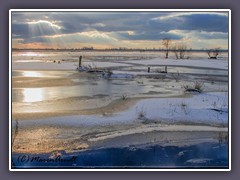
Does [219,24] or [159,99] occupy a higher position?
[219,24]

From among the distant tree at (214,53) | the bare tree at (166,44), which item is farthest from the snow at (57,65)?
the distant tree at (214,53)

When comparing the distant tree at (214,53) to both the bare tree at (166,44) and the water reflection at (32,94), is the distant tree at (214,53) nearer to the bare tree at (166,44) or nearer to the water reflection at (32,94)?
the bare tree at (166,44)

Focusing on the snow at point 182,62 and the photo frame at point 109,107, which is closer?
the photo frame at point 109,107

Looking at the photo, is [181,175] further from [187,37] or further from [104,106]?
[187,37]
